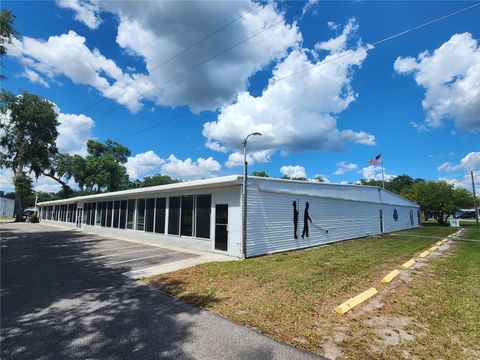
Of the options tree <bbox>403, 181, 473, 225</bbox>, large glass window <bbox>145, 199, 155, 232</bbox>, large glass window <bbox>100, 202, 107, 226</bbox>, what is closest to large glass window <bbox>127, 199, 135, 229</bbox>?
large glass window <bbox>145, 199, 155, 232</bbox>

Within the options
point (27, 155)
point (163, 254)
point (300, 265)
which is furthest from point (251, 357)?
point (27, 155)

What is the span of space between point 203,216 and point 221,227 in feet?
4.14

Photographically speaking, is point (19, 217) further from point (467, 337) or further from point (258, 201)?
point (467, 337)

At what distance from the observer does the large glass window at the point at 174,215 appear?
46.3 ft

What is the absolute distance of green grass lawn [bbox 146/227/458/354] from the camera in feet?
14.6

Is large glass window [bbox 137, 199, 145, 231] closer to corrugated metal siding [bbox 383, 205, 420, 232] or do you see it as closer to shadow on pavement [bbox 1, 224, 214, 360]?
shadow on pavement [bbox 1, 224, 214, 360]

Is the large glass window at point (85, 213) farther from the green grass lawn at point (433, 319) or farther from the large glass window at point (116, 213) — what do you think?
the green grass lawn at point (433, 319)

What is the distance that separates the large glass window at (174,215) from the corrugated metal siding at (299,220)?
4797 millimetres

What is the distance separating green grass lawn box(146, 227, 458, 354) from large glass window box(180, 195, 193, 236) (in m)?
4.25

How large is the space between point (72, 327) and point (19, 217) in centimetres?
5072

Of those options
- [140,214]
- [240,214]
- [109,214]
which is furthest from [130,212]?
[240,214]

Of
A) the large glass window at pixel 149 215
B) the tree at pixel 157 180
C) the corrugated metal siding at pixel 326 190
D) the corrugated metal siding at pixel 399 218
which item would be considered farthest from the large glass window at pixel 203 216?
the tree at pixel 157 180

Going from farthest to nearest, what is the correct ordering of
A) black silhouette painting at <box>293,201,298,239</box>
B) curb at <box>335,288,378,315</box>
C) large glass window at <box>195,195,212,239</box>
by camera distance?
black silhouette painting at <box>293,201,298,239</box>, large glass window at <box>195,195,212,239</box>, curb at <box>335,288,378,315</box>

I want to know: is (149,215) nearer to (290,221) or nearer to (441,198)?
(290,221)
